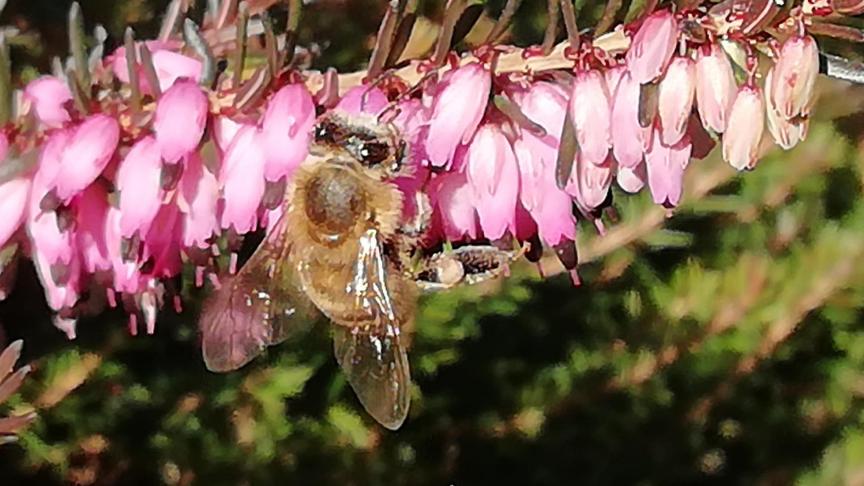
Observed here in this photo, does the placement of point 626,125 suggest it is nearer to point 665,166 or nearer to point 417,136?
point 665,166

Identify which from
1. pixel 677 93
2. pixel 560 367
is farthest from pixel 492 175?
pixel 560 367

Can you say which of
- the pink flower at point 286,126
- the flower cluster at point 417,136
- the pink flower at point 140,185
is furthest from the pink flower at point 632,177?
the pink flower at point 140,185

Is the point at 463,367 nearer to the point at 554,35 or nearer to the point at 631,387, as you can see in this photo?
the point at 631,387

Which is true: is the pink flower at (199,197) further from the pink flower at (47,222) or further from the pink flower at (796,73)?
the pink flower at (796,73)

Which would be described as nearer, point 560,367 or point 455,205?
point 455,205

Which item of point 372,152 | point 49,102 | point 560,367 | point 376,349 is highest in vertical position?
point 49,102

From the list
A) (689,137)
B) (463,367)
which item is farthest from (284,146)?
(463,367)
